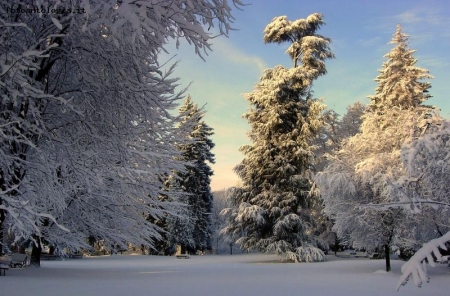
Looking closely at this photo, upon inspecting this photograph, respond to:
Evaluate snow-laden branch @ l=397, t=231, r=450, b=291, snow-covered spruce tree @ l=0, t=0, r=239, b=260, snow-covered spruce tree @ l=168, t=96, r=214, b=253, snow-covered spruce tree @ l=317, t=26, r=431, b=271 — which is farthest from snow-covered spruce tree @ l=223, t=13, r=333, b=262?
snow-laden branch @ l=397, t=231, r=450, b=291

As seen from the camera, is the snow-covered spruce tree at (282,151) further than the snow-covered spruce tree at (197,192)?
No

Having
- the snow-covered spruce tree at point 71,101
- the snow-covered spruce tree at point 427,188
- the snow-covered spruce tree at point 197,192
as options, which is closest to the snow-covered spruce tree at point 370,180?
the snow-covered spruce tree at point 427,188

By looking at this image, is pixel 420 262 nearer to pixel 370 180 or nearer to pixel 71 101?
pixel 71 101

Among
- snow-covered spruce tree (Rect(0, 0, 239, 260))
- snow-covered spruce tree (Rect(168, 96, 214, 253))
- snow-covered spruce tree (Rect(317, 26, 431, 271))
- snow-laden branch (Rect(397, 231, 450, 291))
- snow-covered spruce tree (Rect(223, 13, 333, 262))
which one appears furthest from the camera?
snow-covered spruce tree (Rect(168, 96, 214, 253))

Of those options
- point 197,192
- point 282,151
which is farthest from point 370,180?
point 197,192

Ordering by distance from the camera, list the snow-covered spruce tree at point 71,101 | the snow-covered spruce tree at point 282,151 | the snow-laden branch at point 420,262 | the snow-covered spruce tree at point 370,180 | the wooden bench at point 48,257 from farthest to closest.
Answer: the wooden bench at point 48,257 → the snow-covered spruce tree at point 282,151 → the snow-covered spruce tree at point 370,180 → the snow-covered spruce tree at point 71,101 → the snow-laden branch at point 420,262

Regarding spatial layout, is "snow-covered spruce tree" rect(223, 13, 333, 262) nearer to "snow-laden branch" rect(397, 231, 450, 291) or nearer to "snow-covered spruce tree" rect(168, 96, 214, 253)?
"snow-covered spruce tree" rect(168, 96, 214, 253)

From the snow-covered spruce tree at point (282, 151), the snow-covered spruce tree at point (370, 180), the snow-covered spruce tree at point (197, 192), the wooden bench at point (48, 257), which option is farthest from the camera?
the snow-covered spruce tree at point (197, 192)

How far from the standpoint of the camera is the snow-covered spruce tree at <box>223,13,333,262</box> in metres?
28.0

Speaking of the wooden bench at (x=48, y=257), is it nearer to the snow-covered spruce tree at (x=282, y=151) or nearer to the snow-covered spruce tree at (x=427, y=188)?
the snow-covered spruce tree at (x=282, y=151)

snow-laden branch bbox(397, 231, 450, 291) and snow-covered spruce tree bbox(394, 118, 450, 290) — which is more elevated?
snow-covered spruce tree bbox(394, 118, 450, 290)

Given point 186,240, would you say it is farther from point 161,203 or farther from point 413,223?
point 161,203

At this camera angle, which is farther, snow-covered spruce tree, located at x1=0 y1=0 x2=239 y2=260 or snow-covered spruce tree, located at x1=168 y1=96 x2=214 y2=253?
snow-covered spruce tree, located at x1=168 y1=96 x2=214 y2=253

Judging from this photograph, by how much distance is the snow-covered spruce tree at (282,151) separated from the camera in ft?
91.9
